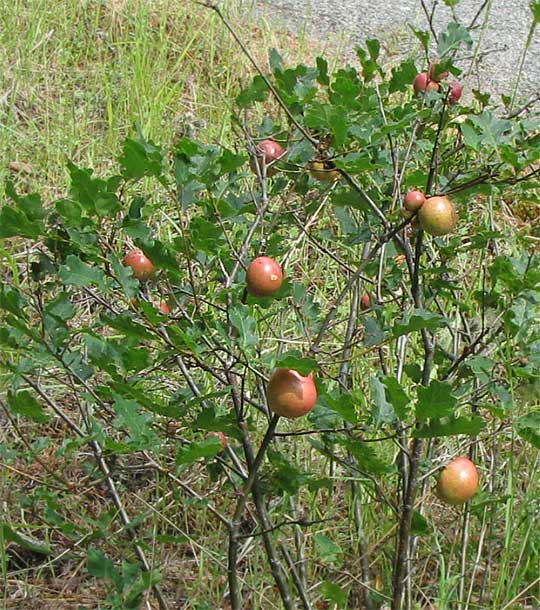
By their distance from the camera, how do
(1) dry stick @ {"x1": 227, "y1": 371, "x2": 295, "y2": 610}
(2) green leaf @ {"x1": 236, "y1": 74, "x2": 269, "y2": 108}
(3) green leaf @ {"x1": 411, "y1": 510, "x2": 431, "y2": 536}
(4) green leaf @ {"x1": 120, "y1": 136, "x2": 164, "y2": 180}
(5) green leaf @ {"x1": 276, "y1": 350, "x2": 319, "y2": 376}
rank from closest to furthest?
(5) green leaf @ {"x1": 276, "y1": 350, "x2": 319, "y2": 376} < (4) green leaf @ {"x1": 120, "y1": 136, "x2": 164, "y2": 180} < (1) dry stick @ {"x1": 227, "y1": 371, "x2": 295, "y2": 610} < (2) green leaf @ {"x1": 236, "y1": 74, "x2": 269, "y2": 108} < (3) green leaf @ {"x1": 411, "y1": 510, "x2": 431, "y2": 536}

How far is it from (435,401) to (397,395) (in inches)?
1.9

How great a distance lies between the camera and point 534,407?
2174 mm

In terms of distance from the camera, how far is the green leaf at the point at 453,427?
3.64ft

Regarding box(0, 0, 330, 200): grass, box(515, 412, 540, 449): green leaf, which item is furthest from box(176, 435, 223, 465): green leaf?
box(0, 0, 330, 200): grass

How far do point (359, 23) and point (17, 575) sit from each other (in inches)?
148

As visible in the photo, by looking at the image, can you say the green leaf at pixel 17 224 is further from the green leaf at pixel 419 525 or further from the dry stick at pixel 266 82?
the green leaf at pixel 419 525

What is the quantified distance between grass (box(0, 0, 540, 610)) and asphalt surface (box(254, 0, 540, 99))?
495 millimetres

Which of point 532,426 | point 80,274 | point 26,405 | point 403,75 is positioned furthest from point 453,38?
point 26,405

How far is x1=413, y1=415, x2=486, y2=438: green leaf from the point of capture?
1.11 metres

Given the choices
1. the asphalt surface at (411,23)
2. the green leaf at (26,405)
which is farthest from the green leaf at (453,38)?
the asphalt surface at (411,23)

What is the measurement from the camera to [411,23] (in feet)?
14.8

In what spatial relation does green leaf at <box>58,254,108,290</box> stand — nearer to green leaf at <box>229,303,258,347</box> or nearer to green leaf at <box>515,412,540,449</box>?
green leaf at <box>229,303,258,347</box>

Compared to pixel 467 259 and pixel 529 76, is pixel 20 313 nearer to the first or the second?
pixel 467 259

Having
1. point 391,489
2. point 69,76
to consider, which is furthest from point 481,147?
point 69,76
